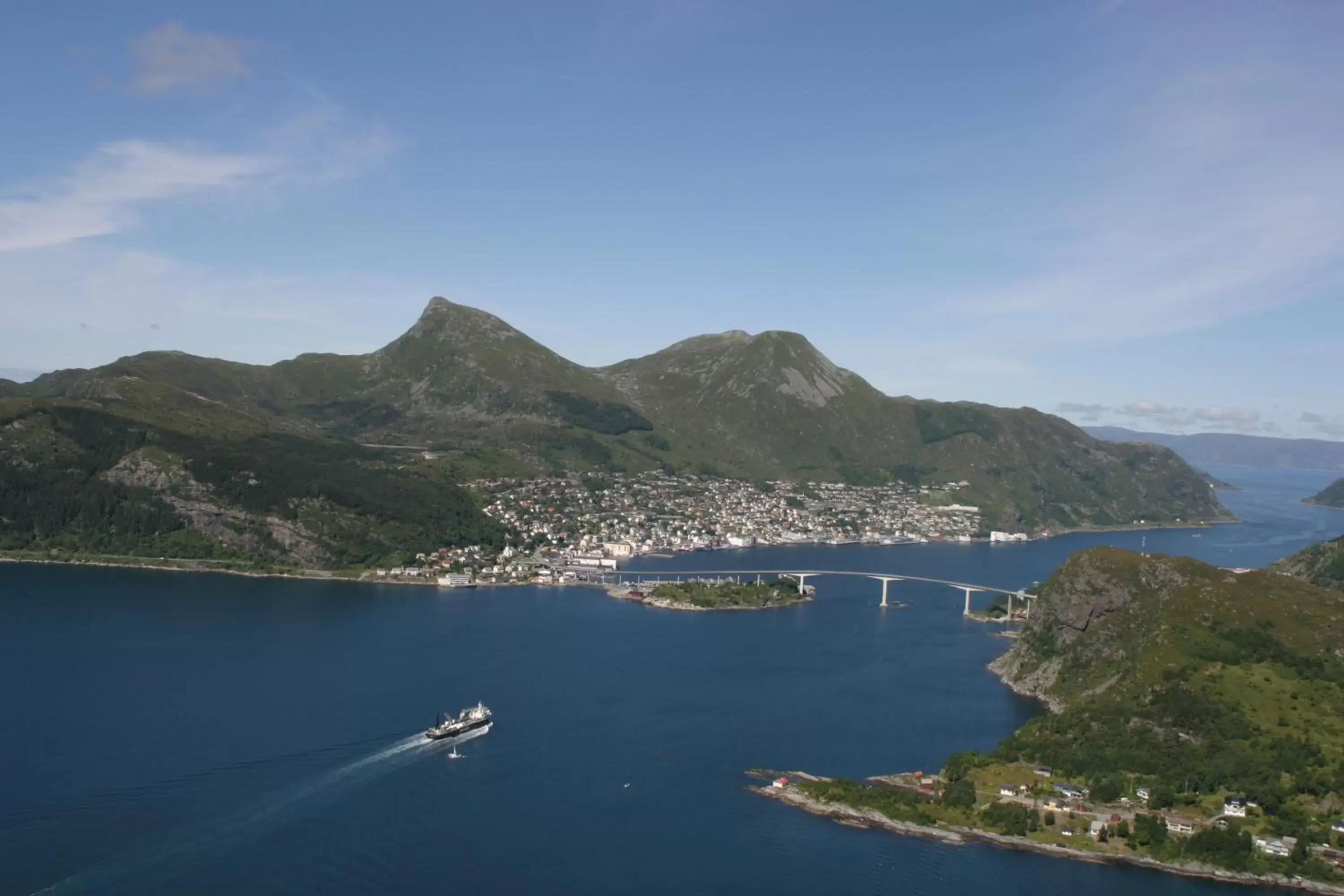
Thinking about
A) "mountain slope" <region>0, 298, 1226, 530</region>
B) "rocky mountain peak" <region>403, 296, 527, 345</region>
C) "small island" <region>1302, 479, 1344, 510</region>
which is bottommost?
Result: "small island" <region>1302, 479, 1344, 510</region>

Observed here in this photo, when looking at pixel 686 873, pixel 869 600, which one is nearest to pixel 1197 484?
pixel 869 600

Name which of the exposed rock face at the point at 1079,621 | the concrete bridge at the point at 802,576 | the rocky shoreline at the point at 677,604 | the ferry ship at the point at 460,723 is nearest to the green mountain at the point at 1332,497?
the concrete bridge at the point at 802,576

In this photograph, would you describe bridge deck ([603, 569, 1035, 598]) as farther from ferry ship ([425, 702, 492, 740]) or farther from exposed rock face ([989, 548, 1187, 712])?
ferry ship ([425, 702, 492, 740])

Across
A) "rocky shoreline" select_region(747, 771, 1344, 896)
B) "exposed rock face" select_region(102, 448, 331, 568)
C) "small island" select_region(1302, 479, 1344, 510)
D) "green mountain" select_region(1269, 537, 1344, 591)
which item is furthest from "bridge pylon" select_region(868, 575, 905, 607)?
"small island" select_region(1302, 479, 1344, 510)

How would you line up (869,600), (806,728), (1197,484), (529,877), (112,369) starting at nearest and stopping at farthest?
(529,877), (806,728), (869,600), (112,369), (1197,484)

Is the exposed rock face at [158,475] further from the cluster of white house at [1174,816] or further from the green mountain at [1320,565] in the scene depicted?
the green mountain at [1320,565]

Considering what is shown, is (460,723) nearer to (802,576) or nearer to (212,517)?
(802,576)

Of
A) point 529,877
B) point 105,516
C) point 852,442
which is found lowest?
point 529,877

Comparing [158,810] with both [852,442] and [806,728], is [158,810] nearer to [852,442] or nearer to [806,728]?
[806,728]
